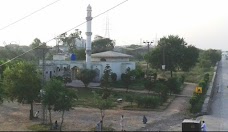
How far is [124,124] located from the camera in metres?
23.9

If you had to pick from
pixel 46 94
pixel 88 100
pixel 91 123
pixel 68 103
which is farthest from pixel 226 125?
pixel 88 100

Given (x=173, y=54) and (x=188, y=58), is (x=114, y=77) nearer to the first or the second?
(x=173, y=54)

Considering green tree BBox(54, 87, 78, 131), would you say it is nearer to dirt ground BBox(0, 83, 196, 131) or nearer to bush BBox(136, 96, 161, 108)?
dirt ground BBox(0, 83, 196, 131)

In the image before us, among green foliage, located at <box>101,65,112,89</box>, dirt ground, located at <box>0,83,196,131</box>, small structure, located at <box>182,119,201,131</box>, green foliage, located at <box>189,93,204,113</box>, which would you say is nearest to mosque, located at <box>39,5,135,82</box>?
green foliage, located at <box>101,65,112,89</box>

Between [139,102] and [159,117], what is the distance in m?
4.06

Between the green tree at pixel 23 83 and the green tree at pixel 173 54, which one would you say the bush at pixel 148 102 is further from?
the green tree at pixel 173 54

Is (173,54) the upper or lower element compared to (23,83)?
upper

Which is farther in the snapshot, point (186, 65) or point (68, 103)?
point (186, 65)

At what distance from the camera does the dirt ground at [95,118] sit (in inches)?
917

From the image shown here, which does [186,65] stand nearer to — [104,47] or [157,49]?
[157,49]

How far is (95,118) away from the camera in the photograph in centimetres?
2616

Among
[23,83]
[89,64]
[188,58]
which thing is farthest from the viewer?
[188,58]

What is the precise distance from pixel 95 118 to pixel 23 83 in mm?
5934

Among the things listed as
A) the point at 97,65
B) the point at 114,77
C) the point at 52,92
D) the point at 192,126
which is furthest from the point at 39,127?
the point at 97,65
